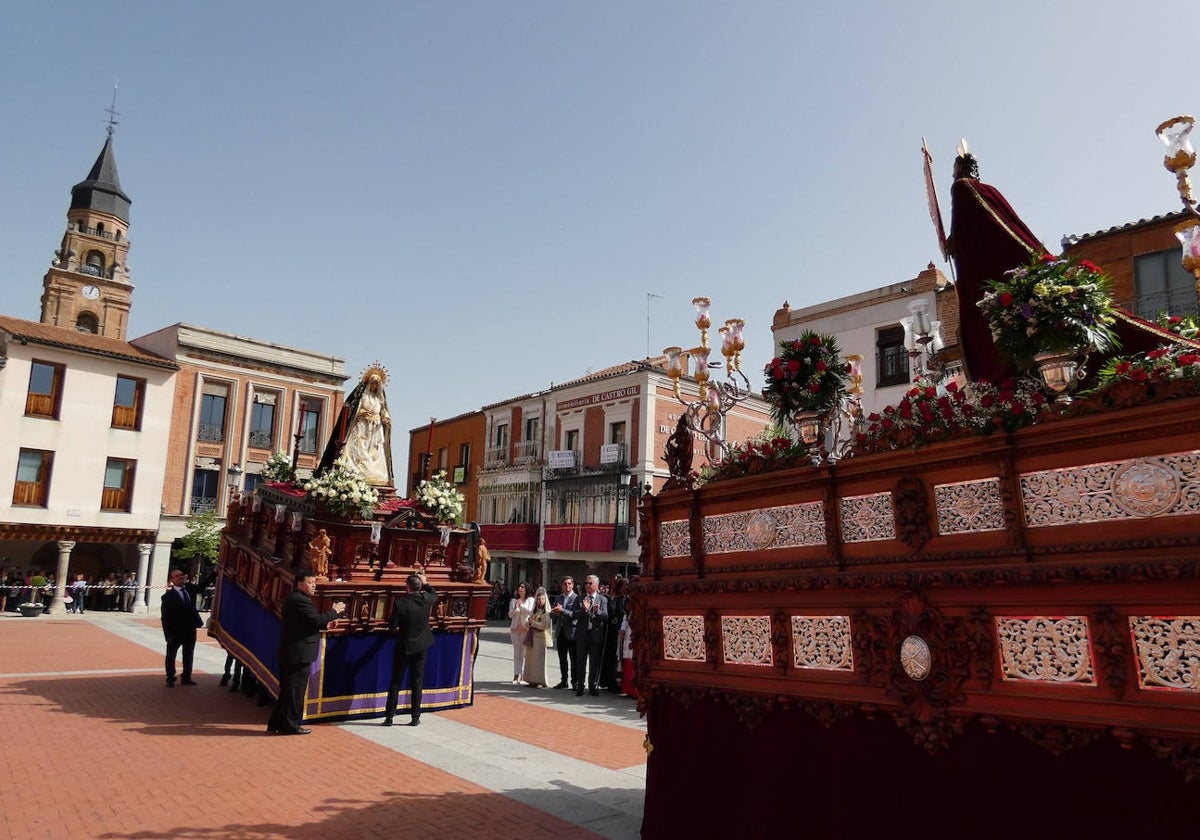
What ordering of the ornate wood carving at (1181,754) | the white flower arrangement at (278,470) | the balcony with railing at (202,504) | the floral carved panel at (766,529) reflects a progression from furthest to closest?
the balcony with railing at (202,504)
the white flower arrangement at (278,470)
the floral carved panel at (766,529)
the ornate wood carving at (1181,754)

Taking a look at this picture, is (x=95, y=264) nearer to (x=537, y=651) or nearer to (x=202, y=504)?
(x=202, y=504)

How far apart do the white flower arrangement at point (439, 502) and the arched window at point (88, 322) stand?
5394cm

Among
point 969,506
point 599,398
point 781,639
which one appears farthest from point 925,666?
point 599,398

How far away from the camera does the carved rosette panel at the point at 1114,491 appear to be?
2.77 metres

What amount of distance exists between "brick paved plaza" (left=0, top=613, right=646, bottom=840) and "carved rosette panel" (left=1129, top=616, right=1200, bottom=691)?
3.73 metres

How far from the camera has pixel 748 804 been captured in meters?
4.43

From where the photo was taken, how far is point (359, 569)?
995cm

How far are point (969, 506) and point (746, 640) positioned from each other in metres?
1.55

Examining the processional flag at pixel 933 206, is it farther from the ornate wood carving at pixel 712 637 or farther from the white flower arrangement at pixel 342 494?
the white flower arrangement at pixel 342 494

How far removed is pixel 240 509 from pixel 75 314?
161ft

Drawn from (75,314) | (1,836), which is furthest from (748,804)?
(75,314)

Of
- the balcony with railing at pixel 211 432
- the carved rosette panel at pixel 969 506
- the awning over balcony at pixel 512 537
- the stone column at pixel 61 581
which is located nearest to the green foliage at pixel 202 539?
the balcony with railing at pixel 211 432

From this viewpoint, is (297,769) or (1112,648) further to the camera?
(297,769)

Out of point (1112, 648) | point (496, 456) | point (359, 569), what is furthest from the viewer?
point (496, 456)
